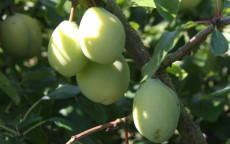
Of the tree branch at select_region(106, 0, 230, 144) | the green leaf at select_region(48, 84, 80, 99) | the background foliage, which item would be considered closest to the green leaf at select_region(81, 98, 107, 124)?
the background foliage

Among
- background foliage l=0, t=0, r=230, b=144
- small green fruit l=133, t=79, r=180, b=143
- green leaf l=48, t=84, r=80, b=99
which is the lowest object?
background foliage l=0, t=0, r=230, b=144

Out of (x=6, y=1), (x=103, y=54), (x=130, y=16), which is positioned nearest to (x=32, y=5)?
(x=6, y=1)

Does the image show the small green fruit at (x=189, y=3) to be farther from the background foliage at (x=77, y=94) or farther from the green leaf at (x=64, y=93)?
the green leaf at (x=64, y=93)

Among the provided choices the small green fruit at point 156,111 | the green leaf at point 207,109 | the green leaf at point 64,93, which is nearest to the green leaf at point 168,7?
the small green fruit at point 156,111

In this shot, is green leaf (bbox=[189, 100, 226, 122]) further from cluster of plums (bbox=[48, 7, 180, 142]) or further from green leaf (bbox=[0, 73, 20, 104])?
cluster of plums (bbox=[48, 7, 180, 142])

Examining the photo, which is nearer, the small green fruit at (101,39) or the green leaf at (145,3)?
the small green fruit at (101,39)

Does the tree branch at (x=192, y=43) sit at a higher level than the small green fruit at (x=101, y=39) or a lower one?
lower

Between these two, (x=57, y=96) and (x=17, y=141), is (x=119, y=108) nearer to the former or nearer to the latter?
(x=57, y=96)
